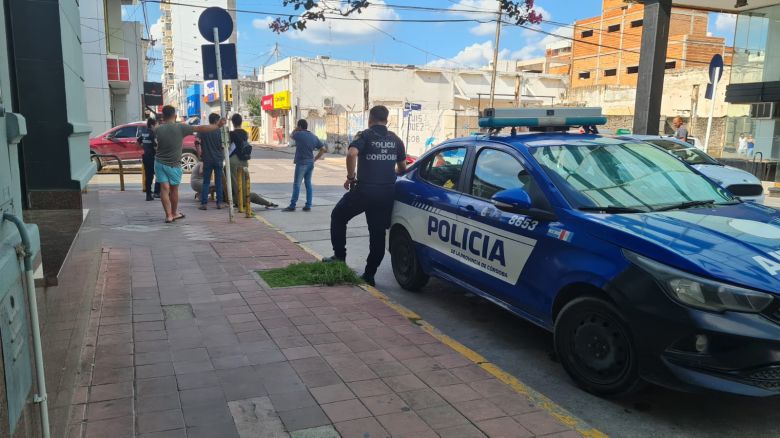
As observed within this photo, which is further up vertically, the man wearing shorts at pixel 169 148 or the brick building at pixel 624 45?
the brick building at pixel 624 45

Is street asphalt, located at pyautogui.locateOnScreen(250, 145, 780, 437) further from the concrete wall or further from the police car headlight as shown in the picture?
the concrete wall

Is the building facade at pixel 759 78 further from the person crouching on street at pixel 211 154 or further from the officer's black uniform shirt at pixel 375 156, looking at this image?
the officer's black uniform shirt at pixel 375 156

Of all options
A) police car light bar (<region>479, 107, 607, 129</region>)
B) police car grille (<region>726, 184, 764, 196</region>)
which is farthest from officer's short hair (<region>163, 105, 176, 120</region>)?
police car grille (<region>726, 184, 764, 196</region>)

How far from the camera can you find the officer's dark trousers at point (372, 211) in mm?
5957

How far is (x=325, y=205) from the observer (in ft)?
40.7

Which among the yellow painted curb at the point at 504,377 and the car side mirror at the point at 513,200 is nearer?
the yellow painted curb at the point at 504,377

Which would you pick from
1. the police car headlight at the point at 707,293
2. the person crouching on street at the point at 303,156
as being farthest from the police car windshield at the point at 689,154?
the police car headlight at the point at 707,293

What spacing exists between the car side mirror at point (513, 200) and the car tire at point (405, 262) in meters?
1.69

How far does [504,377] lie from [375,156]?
2808 mm

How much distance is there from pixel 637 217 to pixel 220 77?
7090mm

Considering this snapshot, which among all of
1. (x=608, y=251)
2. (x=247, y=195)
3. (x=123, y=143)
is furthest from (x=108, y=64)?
(x=608, y=251)

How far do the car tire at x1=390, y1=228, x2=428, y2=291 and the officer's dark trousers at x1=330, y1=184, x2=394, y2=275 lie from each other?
0.49ft

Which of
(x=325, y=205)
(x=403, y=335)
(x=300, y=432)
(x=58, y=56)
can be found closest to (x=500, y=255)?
(x=403, y=335)

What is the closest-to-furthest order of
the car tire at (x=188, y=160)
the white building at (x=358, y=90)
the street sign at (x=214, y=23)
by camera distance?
the street sign at (x=214, y=23)
the car tire at (x=188, y=160)
the white building at (x=358, y=90)
